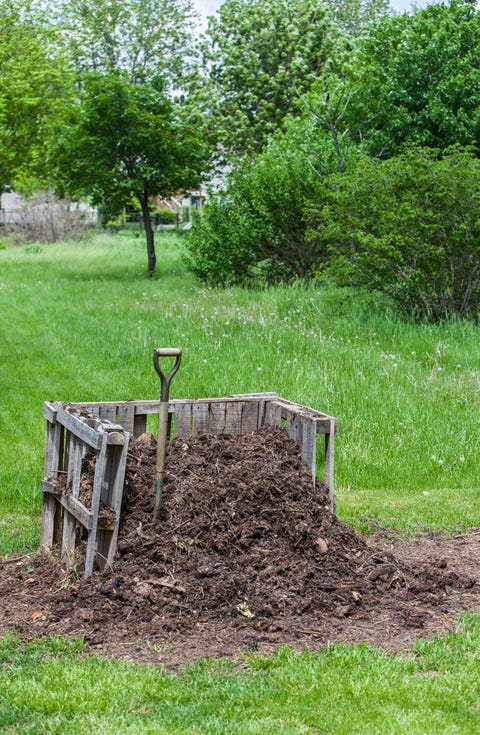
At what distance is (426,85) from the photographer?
1802 centimetres

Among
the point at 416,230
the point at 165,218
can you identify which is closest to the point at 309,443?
the point at 416,230

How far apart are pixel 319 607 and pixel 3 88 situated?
23603 mm

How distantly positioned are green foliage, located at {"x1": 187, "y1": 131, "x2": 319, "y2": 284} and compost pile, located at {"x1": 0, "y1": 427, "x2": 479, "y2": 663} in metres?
11.7

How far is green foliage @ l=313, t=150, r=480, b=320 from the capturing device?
1127 centimetres

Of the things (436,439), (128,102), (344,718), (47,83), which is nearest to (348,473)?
(436,439)

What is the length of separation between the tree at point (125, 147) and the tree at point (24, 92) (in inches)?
81.3

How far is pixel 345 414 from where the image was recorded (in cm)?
784

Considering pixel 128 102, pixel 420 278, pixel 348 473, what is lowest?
pixel 348 473

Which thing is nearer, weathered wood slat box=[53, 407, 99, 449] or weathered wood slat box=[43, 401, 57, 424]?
weathered wood slat box=[53, 407, 99, 449]

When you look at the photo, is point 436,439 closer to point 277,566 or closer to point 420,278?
point 277,566

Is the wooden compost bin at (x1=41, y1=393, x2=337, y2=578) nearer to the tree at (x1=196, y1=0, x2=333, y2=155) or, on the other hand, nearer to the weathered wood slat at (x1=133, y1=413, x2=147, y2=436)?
the weathered wood slat at (x1=133, y1=413, x2=147, y2=436)

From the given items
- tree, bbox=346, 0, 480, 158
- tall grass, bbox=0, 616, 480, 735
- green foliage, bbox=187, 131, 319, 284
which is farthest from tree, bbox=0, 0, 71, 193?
tall grass, bbox=0, 616, 480, 735

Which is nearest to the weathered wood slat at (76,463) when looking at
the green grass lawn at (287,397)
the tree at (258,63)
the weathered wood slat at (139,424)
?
the weathered wood slat at (139,424)

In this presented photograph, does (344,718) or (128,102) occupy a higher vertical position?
(128,102)
